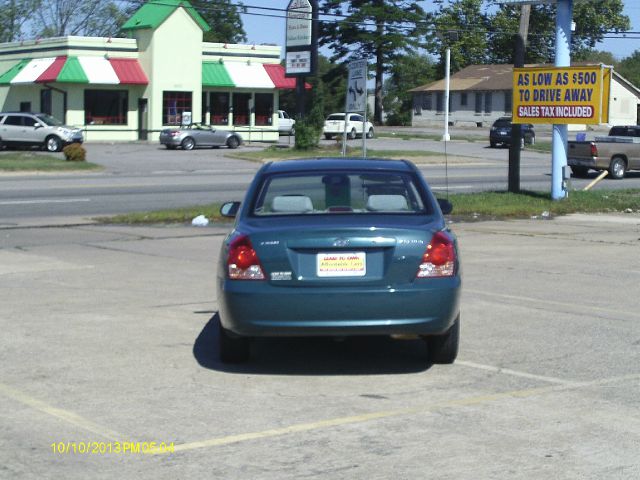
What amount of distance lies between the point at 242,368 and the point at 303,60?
40.2 m

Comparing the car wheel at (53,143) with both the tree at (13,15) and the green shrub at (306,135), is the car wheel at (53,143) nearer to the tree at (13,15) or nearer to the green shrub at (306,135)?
the green shrub at (306,135)

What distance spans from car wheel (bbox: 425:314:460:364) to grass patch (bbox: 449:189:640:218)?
1347 centimetres

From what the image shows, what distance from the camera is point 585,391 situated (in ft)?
24.3

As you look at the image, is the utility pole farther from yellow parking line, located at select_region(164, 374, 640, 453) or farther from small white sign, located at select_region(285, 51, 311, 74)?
small white sign, located at select_region(285, 51, 311, 74)

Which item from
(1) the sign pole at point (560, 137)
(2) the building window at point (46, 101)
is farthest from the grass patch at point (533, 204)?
(2) the building window at point (46, 101)

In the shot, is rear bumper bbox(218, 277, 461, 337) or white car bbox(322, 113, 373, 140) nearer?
rear bumper bbox(218, 277, 461, 337)

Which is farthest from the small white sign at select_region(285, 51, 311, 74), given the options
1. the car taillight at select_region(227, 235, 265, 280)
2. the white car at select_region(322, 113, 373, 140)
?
the car taillight at select_region(227, 235, 265, 280)

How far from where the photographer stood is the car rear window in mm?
8242

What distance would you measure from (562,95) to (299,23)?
24.4 meters

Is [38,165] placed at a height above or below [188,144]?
below

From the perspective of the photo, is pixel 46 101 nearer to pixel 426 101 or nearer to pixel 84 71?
pixel 84 71

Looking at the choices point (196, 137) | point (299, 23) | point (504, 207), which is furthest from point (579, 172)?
point (196, 137)

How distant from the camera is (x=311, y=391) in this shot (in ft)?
24.4

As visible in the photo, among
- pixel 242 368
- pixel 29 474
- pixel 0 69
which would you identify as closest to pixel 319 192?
pixel 242 368
